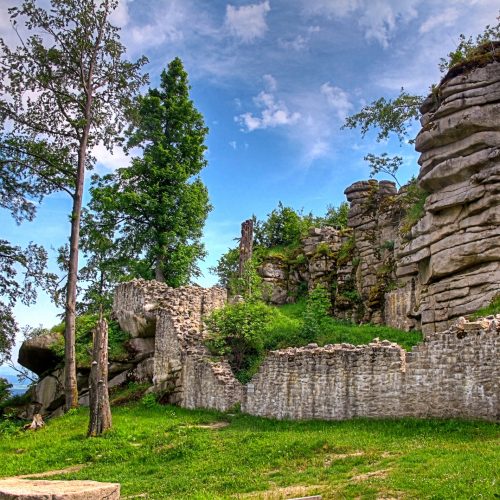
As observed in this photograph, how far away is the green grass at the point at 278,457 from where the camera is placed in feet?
32.2

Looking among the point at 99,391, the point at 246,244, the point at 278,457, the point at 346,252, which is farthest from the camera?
the point at 246,244

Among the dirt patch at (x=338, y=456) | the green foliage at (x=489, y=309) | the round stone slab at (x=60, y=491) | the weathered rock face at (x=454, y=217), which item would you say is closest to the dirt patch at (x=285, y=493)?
the dirt patch at (x=338, y=456)

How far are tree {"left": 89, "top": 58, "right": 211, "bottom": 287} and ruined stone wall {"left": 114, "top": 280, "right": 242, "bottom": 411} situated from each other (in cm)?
390

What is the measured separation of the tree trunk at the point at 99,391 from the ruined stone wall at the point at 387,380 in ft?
13.9

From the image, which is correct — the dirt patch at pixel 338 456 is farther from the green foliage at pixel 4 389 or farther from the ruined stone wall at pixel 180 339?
the green foliage at pixel 4 389

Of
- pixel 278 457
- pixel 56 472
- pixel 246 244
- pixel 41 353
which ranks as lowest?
pixel 56 472

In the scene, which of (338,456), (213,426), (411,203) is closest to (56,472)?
(213,426)

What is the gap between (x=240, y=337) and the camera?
72.3 feet

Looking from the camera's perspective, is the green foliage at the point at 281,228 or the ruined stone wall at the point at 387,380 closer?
the ruined stone wall at the point at 387,380

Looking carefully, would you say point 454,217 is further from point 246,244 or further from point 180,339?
point 246,244

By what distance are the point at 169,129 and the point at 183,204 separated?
4.45 m

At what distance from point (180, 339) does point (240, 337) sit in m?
2.29

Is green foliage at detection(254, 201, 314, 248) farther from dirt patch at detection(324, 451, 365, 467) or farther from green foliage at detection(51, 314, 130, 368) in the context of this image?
dirt patch at detection(324, 451, 365, 467)

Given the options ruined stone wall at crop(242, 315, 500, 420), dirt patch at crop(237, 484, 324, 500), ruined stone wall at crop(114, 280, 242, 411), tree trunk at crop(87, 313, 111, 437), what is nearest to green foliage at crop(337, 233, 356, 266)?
ruined stone wall at crop(114, 280, 242, 411)
